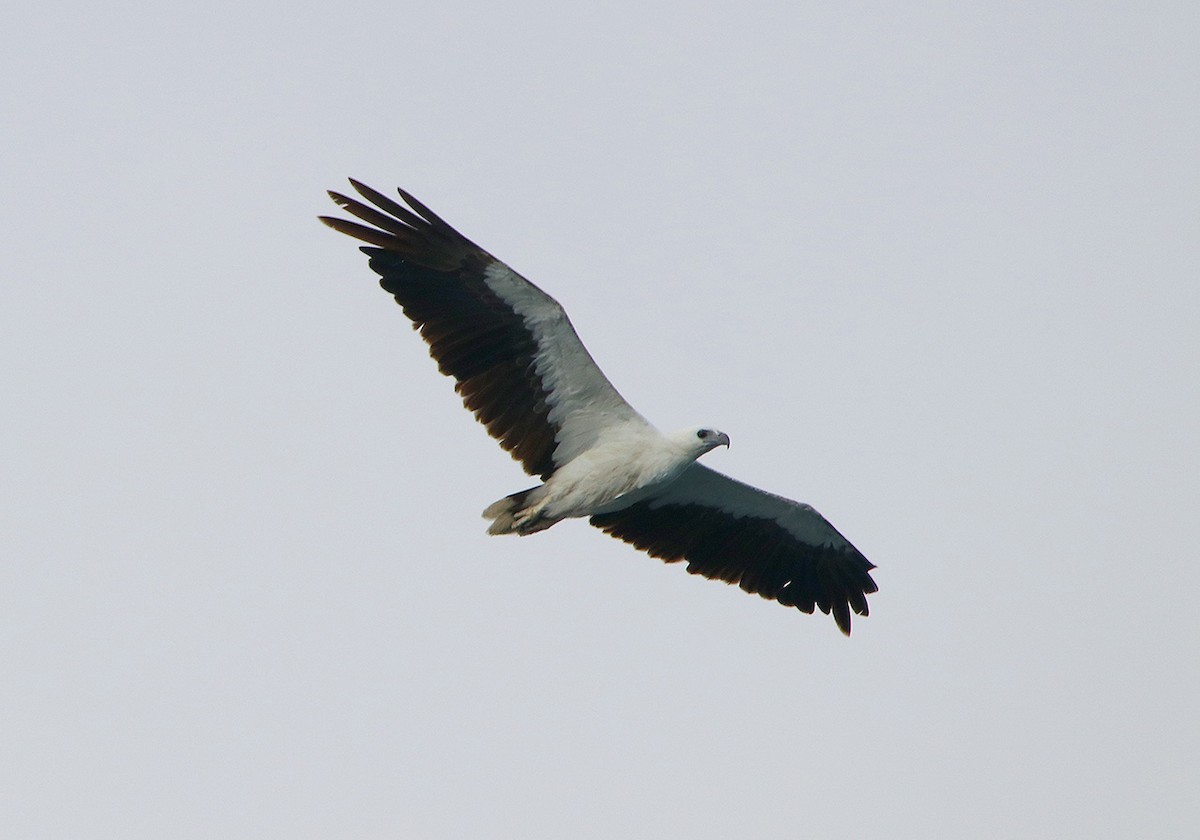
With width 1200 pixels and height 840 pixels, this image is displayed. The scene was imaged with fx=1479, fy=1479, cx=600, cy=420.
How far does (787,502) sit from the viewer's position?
17312mm

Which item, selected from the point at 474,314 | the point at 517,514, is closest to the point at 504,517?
the point at 517,514

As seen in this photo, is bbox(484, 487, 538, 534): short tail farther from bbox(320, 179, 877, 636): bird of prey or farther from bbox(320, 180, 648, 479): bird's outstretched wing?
bbox(320, 180, 648, 479): bird's outstretched wing

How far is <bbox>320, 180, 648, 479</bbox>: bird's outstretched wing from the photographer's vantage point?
602 inches

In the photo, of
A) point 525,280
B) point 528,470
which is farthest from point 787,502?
point 525,280

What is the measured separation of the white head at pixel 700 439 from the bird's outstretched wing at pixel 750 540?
2.91 ft

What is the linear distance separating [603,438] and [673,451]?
830mm

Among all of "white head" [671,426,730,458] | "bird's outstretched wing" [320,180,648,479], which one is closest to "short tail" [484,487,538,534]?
"bird's outstretched wing" [320,180,648,479]

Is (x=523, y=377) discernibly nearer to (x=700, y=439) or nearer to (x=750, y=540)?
(x=700, y=439)

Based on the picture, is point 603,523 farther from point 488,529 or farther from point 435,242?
point 435,242

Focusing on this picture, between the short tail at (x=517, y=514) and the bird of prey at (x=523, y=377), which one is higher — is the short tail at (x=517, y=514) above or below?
below

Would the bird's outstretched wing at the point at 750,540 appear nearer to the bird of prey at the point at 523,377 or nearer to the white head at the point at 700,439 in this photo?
the bird of prey at the point at 523,377

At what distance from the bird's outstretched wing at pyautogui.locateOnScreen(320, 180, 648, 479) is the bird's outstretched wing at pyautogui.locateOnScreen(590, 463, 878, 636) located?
6.39 ft

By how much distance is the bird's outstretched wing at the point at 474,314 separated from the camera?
15297mm

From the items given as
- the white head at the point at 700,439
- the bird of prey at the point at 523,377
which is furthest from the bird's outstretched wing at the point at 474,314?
the white head at the point at 700,439
